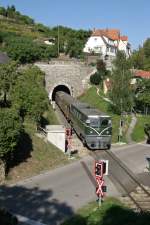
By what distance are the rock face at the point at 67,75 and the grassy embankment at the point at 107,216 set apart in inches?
1631

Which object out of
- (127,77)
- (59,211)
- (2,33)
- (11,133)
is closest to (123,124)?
(127,77)

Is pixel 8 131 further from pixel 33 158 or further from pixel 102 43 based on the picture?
pixel 102 43

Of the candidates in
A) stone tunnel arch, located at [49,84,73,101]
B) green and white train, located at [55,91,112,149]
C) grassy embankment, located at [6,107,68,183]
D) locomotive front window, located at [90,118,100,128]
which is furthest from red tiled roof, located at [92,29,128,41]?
grassy embankment, located at [6,107,68,183]

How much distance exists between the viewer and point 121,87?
144 ft

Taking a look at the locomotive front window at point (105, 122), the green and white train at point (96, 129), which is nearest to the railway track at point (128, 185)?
the green and white train at point (96, 129)

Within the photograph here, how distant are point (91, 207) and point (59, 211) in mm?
1574

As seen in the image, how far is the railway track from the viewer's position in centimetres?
2238

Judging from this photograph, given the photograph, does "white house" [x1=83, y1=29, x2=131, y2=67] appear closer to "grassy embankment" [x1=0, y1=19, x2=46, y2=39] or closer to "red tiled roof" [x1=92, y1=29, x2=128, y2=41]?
"red tiled roof" [x1=92, y1=29, x2=128, y2=41]

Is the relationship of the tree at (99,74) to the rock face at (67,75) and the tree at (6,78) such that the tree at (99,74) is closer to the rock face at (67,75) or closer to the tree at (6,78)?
the rock face at (67,75)

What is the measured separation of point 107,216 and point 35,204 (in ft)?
13.9

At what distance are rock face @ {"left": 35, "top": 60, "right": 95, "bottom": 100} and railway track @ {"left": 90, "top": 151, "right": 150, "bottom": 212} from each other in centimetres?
3016

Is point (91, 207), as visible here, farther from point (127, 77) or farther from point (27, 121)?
point (127, 77)

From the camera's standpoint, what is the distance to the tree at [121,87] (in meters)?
44.0

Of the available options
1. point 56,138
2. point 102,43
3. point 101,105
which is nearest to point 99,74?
point 101,105
